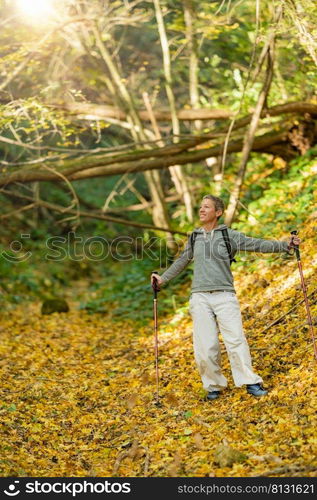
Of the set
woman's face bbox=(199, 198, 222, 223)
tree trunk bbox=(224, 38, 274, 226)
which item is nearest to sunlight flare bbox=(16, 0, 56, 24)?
tree trunk bbox=(224, 38, 274, 226)

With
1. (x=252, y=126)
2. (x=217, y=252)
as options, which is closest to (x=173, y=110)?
(x=252, y=126)

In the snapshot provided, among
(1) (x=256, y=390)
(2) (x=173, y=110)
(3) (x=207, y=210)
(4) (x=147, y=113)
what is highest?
(4) (x=147, y=113)

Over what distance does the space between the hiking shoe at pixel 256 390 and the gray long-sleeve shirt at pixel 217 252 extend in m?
0.91

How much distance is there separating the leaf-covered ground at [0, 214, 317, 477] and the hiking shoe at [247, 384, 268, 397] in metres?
0.06

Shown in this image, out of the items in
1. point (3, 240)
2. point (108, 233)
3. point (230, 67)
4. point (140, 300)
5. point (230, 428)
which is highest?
point (230, 67)

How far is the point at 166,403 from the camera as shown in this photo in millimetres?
5875

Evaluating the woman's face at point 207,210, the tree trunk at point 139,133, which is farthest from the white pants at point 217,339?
the tree trunk at point 139,133

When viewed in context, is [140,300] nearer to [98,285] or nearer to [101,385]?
[98,285]

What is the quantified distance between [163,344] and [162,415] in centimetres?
244

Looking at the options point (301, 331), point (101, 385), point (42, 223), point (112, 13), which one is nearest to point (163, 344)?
point (101, 385)

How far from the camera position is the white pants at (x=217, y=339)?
211 inches

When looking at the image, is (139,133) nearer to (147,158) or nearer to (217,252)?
(147,158)

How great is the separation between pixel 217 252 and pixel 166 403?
64.4 inches

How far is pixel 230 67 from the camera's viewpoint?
1361 centimetres
